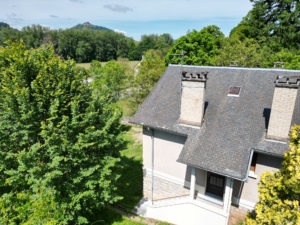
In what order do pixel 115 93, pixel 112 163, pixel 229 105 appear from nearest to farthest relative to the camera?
pixel 112 163 < pixel 229 105 < pixel 115 93

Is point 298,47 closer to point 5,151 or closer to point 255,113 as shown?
point 255,113

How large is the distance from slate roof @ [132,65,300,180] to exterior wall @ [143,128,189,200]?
1.07m

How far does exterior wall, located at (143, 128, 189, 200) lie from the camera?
12.2 metres

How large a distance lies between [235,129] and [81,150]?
8135 mm

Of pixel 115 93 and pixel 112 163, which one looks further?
pixel 115 93

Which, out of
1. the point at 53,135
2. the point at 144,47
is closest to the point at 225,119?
the point at 53,135

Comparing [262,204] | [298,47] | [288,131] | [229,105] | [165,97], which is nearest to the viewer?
[262,204]

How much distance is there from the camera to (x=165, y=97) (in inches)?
523

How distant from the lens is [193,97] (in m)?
10.7

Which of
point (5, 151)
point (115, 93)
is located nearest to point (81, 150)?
point (5, 151)

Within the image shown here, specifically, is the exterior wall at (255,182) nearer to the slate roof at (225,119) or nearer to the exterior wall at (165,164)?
the slate roof at (225,119)

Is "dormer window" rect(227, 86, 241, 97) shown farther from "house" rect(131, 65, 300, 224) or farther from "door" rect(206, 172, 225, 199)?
"door" rect(206, 172, 225, 199)

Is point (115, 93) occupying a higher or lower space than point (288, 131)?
lower

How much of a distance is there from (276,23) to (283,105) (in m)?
29.4
